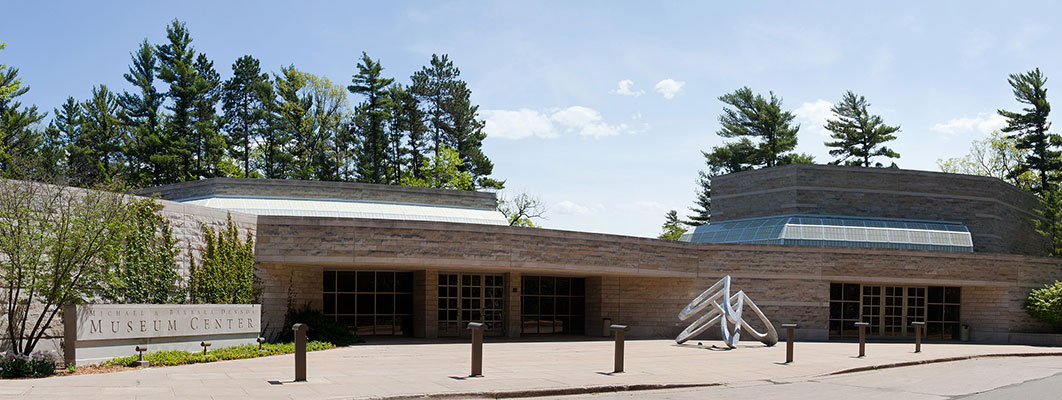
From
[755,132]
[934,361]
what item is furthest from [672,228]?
[934,361]

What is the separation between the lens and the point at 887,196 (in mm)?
36250

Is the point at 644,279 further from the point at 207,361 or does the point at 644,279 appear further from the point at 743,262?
the point at 207,361

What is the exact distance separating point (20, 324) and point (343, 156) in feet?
149

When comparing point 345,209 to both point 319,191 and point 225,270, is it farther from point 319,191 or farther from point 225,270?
point 225,270

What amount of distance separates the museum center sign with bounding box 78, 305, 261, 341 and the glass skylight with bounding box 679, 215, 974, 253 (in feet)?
70.3

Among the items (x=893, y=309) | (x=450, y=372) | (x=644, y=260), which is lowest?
(x=893, y=309)

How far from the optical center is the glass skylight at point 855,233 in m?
34.0

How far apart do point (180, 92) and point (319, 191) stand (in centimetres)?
2534

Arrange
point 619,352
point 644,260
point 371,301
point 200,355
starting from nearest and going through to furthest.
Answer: point 619,352, point 200,355, point 371,301, point 644,260

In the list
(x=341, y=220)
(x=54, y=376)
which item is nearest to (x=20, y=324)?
(x=54, y=376)

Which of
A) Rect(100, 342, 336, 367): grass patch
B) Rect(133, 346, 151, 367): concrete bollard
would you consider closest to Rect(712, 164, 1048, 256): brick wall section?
Rect(100, 342, 336, 367): grass patch

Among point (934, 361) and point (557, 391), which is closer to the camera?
point (557, 391)

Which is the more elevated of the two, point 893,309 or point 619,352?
point 619,352

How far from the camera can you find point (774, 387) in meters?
14.2
